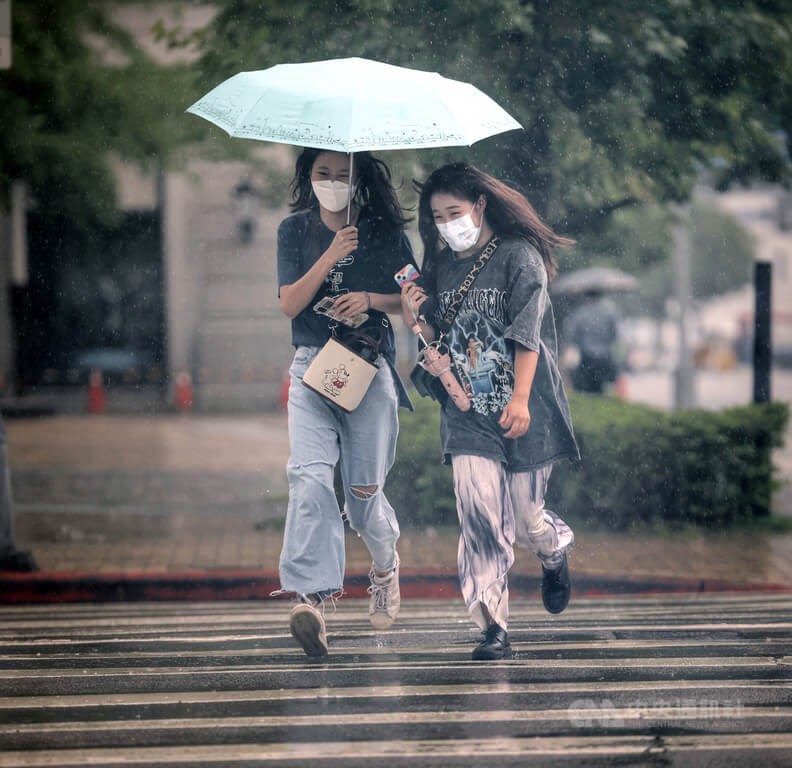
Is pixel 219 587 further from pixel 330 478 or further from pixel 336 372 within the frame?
pixel 336 372

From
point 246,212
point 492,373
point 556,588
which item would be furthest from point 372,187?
point 246,212

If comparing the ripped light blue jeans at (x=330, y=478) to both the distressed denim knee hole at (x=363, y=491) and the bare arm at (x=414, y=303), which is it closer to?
the distressed denim knee hole at (x=363, y=491)

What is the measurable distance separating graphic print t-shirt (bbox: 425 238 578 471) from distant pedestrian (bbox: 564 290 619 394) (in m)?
9.00

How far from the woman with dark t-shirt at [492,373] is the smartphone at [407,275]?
0.03m

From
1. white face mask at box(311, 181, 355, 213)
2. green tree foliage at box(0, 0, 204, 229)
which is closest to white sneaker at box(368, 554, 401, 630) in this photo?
white face mask at box(311, 181, 355, 213)

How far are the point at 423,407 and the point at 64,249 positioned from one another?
36.7 feet

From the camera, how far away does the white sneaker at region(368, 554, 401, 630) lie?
548cm

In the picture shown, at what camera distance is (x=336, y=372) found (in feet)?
16.6

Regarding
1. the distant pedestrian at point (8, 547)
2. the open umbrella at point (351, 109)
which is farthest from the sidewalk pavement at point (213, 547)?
the open umbrella at point (351, 109)

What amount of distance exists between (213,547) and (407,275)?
11.7 ft

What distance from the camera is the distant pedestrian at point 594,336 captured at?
14586 mm

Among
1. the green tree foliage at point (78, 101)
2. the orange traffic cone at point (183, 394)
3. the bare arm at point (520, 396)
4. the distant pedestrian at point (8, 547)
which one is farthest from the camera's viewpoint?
the orange traffic cone at point (183, 394)

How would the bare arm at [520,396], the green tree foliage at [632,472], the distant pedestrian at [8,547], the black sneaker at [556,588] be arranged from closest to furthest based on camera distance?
1. the bare arm at [520,396]
2. the black sneaker at [556,588]
3. the distant pedestrian at [8,547]
4. the green tree foliage at [632,472]

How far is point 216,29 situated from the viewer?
778 cm
